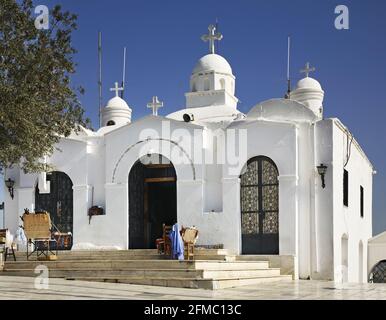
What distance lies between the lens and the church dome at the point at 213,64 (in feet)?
84.6

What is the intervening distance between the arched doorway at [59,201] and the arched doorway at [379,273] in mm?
12489

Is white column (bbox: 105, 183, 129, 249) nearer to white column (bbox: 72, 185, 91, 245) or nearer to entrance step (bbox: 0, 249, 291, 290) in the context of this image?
white column (bbox: 72, 185, 91, 245)

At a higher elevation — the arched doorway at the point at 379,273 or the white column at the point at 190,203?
the white column at the point at 190,203

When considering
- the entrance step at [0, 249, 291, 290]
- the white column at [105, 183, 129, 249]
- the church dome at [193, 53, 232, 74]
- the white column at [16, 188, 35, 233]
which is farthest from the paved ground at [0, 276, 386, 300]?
the church dome at [193, 53, 232, 74]

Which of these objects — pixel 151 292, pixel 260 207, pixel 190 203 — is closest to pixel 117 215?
pixel 190 203

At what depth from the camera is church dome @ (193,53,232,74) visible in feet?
84.6

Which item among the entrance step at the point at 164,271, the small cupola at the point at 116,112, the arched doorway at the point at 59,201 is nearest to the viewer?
the entrance step at the point at 164,271

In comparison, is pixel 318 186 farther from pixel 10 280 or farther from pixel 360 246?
pixel 10 280

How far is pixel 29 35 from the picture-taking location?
48.4ft

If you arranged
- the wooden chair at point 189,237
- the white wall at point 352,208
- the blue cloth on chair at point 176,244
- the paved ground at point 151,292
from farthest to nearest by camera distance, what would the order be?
1. the white wall at point 352,208
2. the wooden chair at point 189,237
3. the blue cloth on chair at point 176,244
4. the paved ground at point 151,292

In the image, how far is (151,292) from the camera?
12797mm

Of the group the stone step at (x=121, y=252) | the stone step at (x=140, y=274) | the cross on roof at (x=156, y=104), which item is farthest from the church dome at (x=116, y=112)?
the stone step at (x=140, y=274)

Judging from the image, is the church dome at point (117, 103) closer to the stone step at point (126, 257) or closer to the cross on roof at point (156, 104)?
the cross on roof at point (156, 104)
